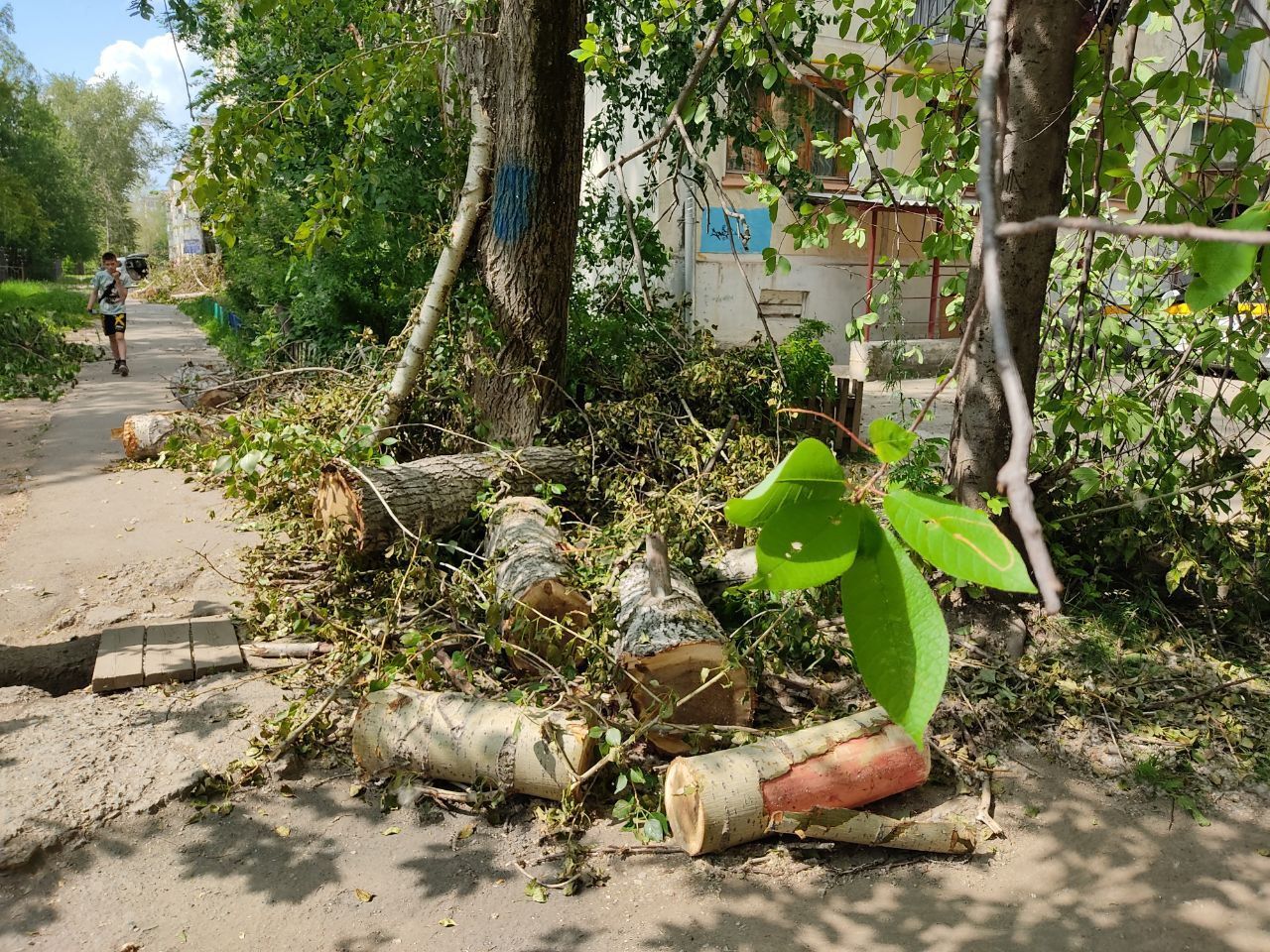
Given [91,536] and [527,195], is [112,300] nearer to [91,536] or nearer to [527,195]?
[91,536]

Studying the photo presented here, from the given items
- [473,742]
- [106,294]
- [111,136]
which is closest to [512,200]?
[473,742]

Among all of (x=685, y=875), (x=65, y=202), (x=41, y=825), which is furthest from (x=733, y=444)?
(x=65, y=202)

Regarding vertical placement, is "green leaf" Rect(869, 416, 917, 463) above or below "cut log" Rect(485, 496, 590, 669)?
above

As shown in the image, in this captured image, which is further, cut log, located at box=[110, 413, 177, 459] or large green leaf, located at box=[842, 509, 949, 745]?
cut log, located at box=[110, 413, 177, 459]

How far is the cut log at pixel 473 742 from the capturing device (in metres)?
3.54

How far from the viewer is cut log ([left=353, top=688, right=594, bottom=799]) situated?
3545 millimetres

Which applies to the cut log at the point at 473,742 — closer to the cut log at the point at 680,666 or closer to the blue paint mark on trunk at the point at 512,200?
the cut log at the point at 680,666

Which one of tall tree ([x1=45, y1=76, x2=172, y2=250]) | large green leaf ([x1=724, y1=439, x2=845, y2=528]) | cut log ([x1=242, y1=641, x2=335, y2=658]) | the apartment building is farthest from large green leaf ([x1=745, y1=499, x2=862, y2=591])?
tall tree ([x1=45, y1=76, x2=172, y2=250])

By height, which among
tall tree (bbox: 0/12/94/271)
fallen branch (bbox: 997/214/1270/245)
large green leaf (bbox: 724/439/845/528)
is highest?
tall tree (bbox: 0/12/94/271)

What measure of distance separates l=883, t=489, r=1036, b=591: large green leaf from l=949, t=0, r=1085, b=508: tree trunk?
315cm

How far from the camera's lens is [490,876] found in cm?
324

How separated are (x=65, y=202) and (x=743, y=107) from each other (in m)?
47.8

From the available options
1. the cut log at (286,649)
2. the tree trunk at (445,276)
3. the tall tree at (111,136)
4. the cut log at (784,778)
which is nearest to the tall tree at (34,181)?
the tall tree at (111,136)

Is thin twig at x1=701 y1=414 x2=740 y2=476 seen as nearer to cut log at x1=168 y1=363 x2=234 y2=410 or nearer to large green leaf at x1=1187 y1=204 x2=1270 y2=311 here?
large green leaf at x1=1187 y1=204 x2=1270 y2=311
